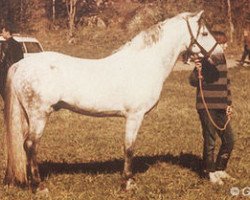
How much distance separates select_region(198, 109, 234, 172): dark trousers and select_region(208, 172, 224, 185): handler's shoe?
2.6 inches

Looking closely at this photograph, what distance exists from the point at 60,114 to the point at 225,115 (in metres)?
7.14

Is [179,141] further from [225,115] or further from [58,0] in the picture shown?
[58,0]

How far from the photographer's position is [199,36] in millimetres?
6996

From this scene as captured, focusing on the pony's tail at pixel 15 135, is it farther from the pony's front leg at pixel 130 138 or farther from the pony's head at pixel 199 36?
the pony's head at pixel 199 36

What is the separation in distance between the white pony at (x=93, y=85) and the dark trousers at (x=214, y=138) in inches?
39.5

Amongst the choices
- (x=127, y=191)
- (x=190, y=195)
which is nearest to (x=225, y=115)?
(x=190, y=195)

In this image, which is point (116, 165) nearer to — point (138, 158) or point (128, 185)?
point (138, 158)

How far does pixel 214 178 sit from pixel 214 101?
1207mm

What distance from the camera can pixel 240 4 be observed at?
120ft

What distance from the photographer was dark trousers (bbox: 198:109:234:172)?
7.40m

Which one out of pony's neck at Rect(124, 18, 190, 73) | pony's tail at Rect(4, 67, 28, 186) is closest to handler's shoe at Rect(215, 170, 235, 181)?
pony's neck at Rect(124, 18, 190, 73)

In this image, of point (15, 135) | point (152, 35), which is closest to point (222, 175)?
point (152, 35)

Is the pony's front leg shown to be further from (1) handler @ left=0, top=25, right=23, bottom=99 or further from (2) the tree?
(2) the tree

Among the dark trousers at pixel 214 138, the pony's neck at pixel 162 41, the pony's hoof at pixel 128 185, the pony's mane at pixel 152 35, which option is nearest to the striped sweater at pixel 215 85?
the dark trousers at pixel 214 138
